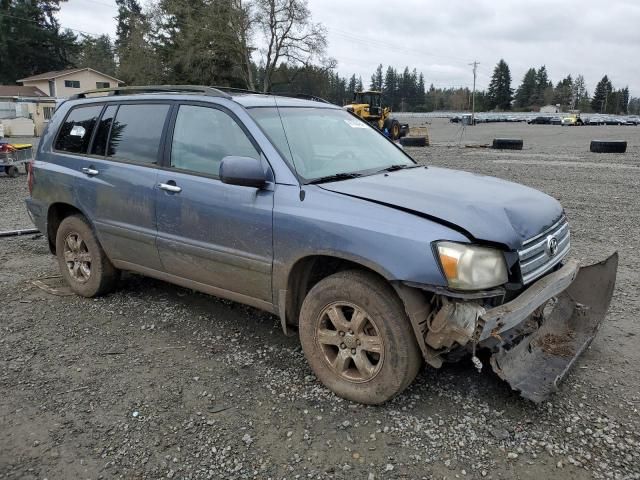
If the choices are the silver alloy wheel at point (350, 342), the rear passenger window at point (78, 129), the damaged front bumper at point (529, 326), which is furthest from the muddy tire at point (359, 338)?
the rear passenger window at point (78, 129)

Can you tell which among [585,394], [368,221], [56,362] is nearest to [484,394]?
[585,394]

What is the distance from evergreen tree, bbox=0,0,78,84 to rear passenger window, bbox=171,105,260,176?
70.6m

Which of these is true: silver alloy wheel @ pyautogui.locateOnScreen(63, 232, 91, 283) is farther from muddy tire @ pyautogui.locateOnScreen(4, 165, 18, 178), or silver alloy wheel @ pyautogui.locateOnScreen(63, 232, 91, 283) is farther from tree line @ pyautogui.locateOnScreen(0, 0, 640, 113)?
tree line @ pyautogui.locateOnScreen(0, 0, 640, 113)

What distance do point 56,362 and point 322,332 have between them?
1988 mm

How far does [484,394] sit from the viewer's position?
3250 millimetres

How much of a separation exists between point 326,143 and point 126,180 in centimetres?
167

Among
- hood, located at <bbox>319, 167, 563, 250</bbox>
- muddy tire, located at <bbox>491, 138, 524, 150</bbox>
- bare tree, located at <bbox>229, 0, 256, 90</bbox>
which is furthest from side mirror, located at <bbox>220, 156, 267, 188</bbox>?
bare tree, located at <bbox>229, 0, 256, 90</bbox>

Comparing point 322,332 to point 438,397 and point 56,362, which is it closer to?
point 438,397

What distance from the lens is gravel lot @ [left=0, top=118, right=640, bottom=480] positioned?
2664mm

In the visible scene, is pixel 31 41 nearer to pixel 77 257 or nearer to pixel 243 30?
pixel 243 30

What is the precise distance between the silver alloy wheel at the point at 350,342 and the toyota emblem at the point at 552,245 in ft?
3.94

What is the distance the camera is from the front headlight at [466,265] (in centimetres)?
268

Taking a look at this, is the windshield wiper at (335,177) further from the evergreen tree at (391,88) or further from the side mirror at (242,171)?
the evergreen tree at (391,88)

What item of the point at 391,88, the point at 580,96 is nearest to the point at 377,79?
the point at 391,88
